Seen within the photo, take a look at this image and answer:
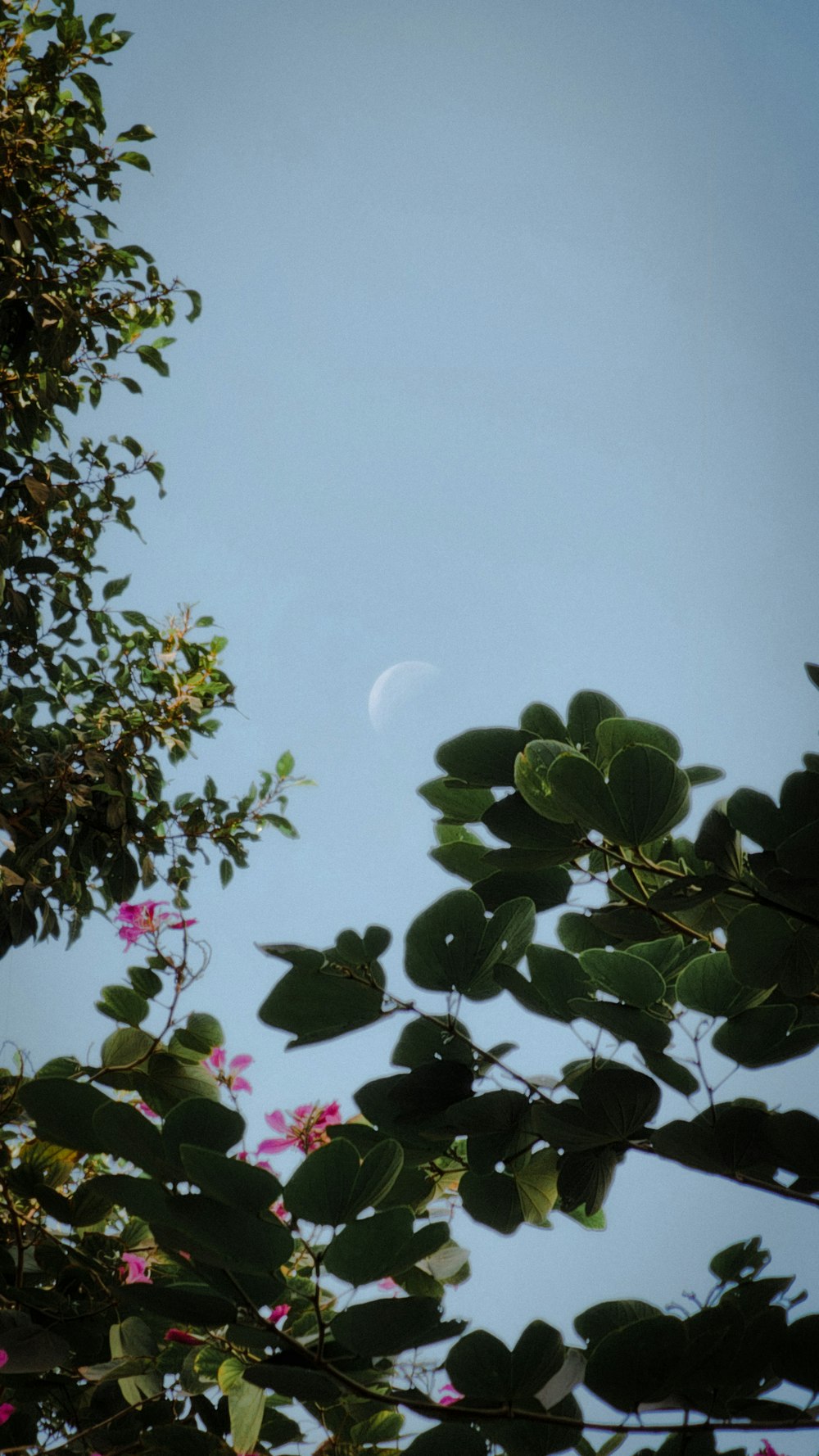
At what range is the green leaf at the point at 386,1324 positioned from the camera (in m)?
0.37

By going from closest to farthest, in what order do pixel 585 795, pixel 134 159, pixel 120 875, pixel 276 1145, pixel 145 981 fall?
1. pixel 585 795
2. pixel 145 981
3. pixel 276 1145
4. pixel 120 875
5. pixel 134 159

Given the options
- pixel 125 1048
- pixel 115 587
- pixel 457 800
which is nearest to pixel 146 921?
pixel 125 1048

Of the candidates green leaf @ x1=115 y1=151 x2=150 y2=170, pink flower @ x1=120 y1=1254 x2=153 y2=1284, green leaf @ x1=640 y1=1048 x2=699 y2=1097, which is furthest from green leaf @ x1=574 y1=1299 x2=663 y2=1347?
green leaf @ x1=115 y1=151 x2=150 y2=170

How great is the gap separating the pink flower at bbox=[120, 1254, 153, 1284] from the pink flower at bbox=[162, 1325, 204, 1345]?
0.20 m

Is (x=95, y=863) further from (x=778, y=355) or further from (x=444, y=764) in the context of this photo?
(x=778, y=355)

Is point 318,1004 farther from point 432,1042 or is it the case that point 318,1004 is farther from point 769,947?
point 769,947

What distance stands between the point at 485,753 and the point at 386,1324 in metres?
0.26

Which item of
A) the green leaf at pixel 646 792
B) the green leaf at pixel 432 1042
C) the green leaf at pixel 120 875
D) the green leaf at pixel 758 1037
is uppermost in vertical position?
the green leaf at pixel 120 875

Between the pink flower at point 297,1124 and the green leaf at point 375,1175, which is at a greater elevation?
the pink flower at point 297,1124

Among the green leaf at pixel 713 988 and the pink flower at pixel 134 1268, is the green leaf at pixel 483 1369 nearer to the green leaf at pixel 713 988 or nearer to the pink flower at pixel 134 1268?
the green leaf at pixel 713 988

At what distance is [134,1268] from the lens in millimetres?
815

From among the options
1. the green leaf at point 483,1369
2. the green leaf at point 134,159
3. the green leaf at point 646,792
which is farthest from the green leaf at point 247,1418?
the green leaf at point 134,159

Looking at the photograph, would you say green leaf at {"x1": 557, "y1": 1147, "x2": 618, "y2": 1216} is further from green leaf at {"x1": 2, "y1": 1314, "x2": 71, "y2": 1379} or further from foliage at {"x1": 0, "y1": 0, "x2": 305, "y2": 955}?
foliage at {"x1": 0, "y1": 0, "x2": 305, "y2": 955}

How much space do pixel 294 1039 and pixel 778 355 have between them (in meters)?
6.20
